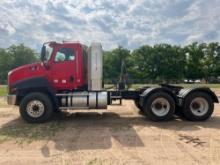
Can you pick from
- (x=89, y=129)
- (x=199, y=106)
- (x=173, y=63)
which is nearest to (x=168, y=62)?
(x=173, y=63)

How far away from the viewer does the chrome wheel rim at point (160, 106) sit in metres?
11.7

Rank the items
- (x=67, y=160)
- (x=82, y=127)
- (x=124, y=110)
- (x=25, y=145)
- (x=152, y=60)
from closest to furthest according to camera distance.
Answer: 1. (x=67, y=160)
2. (x=25, y=145)
3. (x=82, y=127)
4. (x=124, y=110)
5. (x=152, y=60)

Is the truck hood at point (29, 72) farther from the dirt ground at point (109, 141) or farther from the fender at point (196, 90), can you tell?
the fender at point (196, 90)

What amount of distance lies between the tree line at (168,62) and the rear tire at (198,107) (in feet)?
197

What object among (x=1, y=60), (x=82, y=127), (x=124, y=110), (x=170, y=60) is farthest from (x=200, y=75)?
(x=82, y=127)

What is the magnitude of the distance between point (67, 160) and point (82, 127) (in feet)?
12.3

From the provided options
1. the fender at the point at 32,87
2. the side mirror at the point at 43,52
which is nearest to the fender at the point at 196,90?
the fender at the point at 32,87

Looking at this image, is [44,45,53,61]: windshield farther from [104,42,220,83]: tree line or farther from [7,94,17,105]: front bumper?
[104,42,220,83]: tree line

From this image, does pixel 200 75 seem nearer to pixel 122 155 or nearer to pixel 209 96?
pixel 209 96

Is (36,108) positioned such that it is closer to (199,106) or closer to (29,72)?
(29,72)

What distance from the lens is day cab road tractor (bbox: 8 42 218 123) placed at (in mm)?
11625

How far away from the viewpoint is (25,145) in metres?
8.18

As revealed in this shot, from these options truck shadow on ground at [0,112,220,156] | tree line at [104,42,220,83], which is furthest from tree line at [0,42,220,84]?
truck shadow on ground at [0,112,220,156]

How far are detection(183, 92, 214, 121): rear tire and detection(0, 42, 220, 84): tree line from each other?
59.9m
